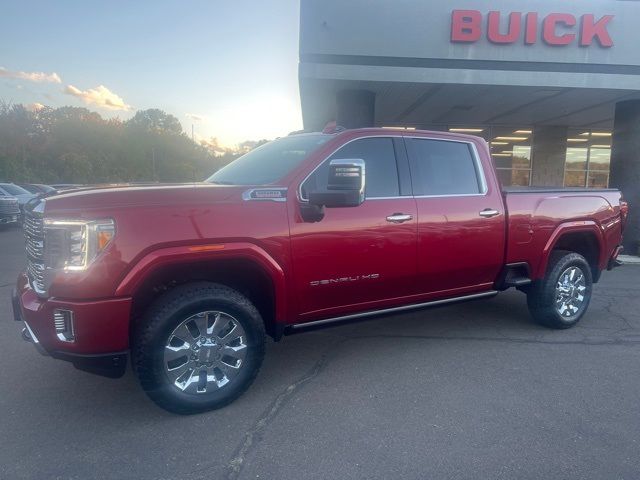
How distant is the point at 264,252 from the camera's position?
3527mm

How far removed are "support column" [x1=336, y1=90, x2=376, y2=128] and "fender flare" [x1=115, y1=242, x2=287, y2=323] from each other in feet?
26.5

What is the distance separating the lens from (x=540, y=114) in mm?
14172

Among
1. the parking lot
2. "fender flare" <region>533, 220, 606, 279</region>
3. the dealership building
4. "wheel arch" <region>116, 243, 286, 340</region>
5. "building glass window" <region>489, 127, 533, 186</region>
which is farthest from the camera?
"building glass window" <region>489, 127, 533, 186</region>

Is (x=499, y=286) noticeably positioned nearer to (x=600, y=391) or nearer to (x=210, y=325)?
(x=600, y=391)

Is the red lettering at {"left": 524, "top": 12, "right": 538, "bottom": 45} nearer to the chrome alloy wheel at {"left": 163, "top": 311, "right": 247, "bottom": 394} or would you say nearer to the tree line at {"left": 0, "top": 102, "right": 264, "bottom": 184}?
the chrome alloy wheel at {"left": 163, "top": 311, "right": 247, "bottom": 394}

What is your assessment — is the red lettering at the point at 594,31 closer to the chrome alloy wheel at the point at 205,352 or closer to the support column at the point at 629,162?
the support column at the point at 629,162

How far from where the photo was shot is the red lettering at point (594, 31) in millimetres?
10109

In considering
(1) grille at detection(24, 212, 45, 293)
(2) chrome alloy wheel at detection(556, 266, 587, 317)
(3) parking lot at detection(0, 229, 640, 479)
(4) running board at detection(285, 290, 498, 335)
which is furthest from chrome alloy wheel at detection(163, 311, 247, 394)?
(2) chrome alloy wheel at detection(556, 266, 587, 317)

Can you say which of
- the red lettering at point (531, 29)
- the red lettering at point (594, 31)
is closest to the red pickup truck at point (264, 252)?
the red lettering at point (531, 29)

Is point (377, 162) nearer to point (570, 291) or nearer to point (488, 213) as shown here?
point (488, 213)

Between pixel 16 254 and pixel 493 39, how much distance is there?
11164 mm

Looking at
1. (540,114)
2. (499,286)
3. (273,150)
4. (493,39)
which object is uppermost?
(493,39)

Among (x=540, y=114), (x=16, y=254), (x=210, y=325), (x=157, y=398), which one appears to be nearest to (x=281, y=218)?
(x=210, y=325)

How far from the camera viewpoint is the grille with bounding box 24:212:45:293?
323 centimetres
